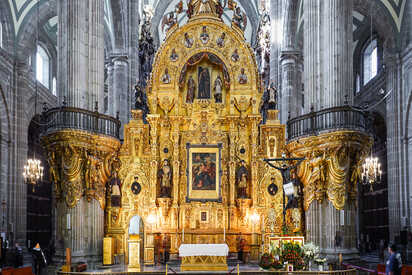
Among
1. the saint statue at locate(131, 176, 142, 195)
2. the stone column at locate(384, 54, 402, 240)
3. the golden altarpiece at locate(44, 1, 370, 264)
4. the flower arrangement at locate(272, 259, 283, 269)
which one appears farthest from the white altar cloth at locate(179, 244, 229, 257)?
the stone column at locate(384, 54, 402, 240)

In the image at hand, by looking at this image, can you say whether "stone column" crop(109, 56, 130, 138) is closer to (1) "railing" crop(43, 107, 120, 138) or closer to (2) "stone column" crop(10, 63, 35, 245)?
(2) "stone column" crop(10, 63, 35, 245)

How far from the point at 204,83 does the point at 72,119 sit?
6.90 meters

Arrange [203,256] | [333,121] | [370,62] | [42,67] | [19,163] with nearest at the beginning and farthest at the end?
[203,256]
[333,121]
[19,163]
[370,62]
[42,67]

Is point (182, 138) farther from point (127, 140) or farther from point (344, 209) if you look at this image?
point (344, 209)

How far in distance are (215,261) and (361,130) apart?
672 centimetres

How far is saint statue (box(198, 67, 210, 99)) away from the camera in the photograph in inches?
866

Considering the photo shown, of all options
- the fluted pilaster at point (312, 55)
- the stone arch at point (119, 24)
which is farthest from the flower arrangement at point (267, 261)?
the stone arch at point (119, 24)

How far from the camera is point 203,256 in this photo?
16406mm

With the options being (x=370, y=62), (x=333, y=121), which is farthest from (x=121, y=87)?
(x=370, y=62)

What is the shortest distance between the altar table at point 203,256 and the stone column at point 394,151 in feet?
40.9

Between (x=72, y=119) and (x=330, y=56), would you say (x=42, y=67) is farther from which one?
(x=330, y=56)

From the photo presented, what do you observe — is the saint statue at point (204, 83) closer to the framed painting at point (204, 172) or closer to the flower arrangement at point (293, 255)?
the framed painting at point (204, 172)

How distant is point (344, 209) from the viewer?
16484mm

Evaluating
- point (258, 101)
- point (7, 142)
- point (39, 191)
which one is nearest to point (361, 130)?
point (258, 101)
